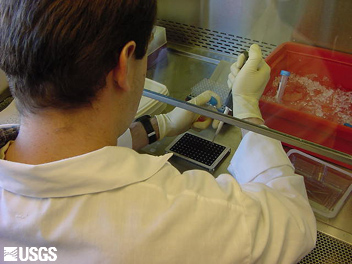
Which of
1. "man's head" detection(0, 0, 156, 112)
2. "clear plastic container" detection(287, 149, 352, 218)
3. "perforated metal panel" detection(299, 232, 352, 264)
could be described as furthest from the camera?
"clear plastic container" detection(287, 149, 352, 218)

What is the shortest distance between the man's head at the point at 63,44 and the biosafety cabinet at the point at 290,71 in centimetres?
42

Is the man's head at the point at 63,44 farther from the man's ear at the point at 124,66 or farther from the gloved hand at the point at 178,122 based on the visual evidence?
the gloved hand at the point at 178,122

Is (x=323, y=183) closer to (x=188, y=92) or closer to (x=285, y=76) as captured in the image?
(x=285, y=76)

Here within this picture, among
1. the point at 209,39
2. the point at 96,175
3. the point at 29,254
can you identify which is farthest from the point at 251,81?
the point at 29,254

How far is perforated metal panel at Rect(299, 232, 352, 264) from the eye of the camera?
83 centimetres

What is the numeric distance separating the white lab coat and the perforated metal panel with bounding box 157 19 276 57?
79 cm

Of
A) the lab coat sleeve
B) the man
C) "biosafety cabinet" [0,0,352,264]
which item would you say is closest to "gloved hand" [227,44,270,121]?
"biosafety cabinet" [0,0,352,264]

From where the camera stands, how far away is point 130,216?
20.5 inches

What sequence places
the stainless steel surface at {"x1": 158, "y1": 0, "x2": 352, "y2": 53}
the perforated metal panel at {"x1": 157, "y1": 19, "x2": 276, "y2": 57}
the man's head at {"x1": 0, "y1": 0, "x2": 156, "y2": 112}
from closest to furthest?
the man's head at {"x1": 0, "y1": 0, "x2": 156, "y2": 112} < the stainless steel surface at {"x1": 158, "y1": 0, "x2": 352, "y2": 53} < the perforated metal panel at {"x1": 157, "y1": 19, "x2": 276, "y2": 57}

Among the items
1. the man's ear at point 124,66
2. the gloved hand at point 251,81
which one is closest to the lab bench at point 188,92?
the gloved hand at point 251,81

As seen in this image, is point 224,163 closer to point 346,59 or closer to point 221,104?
point 221,104

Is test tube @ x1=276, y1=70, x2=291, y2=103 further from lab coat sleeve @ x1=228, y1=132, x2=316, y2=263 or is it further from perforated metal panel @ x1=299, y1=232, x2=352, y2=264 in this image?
perforated metal panel @ x1=299, y1=232, x2=352, y2=264

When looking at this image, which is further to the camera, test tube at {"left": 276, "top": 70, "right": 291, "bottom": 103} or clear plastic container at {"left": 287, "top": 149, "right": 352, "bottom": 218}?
test tube at {"left": 276, "top": 70, "right": 291, "bottom": 103}

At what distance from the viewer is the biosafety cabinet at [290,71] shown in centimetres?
92
